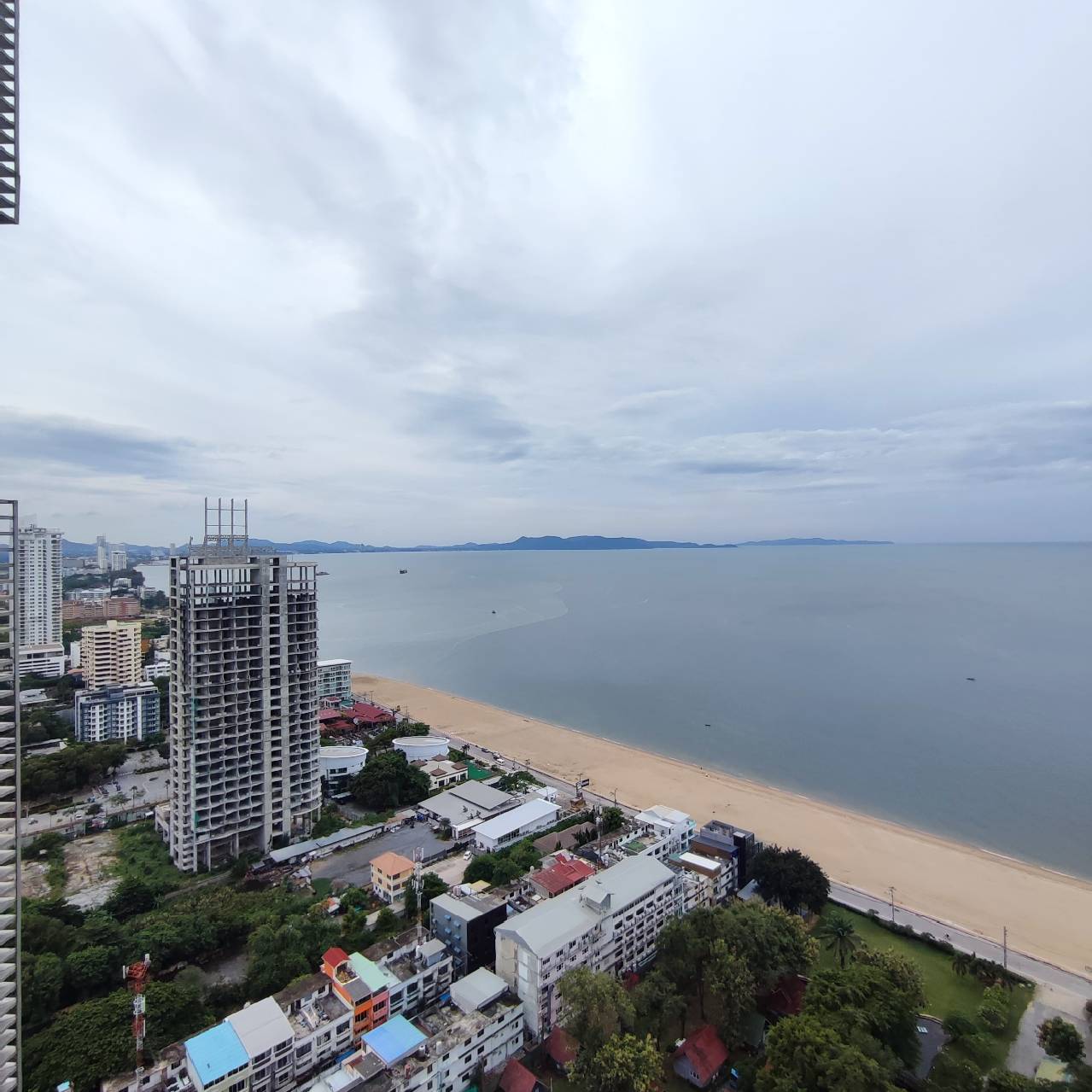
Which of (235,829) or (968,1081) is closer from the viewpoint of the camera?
(968,1081)

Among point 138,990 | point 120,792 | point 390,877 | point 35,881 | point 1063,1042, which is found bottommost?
point 35,881

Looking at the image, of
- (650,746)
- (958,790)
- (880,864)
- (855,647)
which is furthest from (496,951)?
(855,647)

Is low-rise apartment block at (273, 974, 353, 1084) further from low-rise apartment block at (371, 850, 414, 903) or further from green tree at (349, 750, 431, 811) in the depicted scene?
green tree at (349, 750, 431, 811)

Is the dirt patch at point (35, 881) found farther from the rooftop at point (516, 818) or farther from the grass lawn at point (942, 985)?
the grass lawn at point (942, 985)

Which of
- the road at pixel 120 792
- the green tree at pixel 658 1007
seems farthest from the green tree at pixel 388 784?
the green tree at pixel 658 1007

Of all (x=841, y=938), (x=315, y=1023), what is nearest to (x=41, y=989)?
(x=315, y=1023)

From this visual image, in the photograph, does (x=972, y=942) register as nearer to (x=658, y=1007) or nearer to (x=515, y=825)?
(x=658, y=1007)

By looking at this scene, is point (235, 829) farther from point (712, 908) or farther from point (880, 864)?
point (880, 864)
